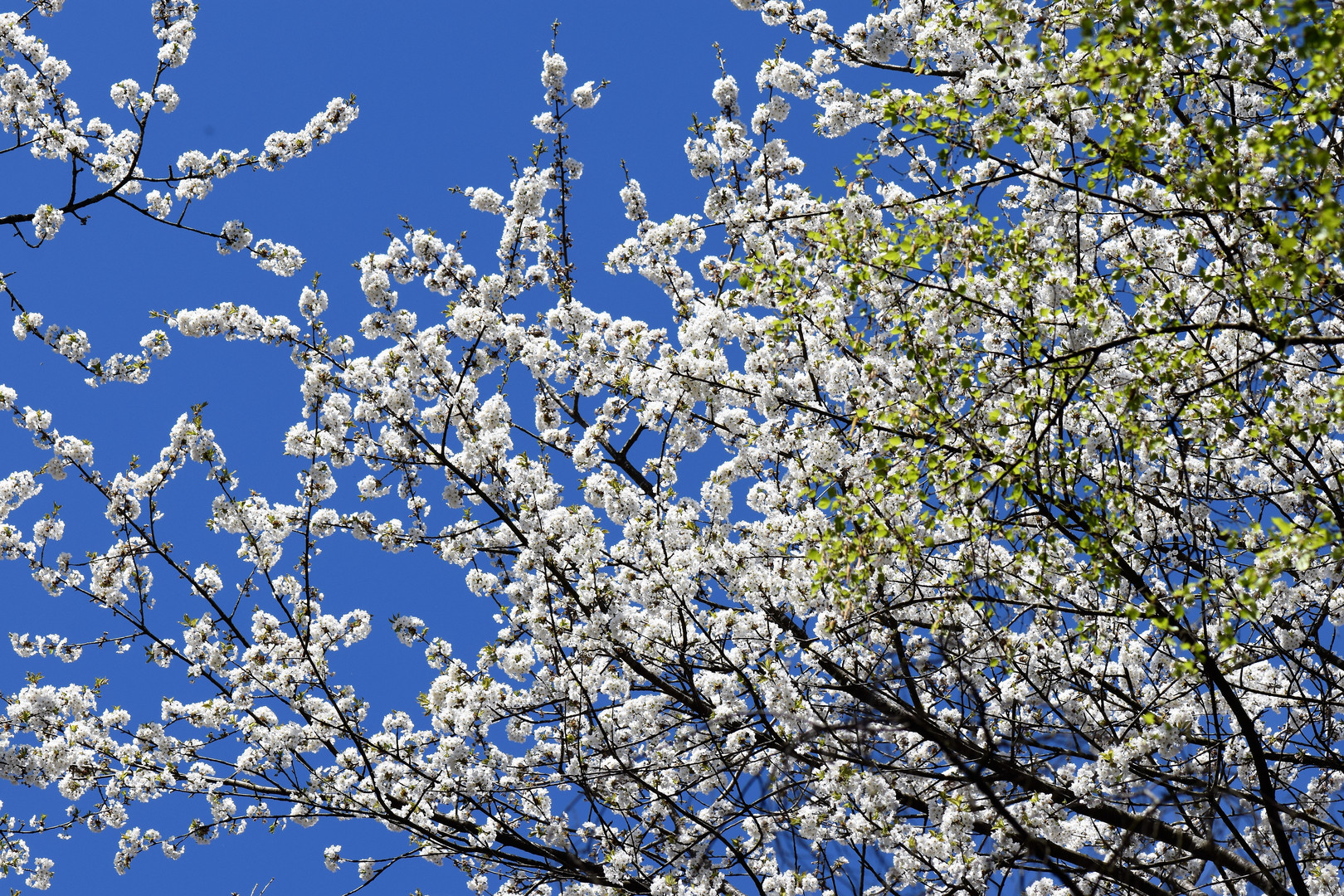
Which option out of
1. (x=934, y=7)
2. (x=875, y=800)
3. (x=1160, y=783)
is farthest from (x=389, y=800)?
(x=934, y=7)

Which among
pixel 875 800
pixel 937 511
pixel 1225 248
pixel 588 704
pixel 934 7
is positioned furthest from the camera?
pixel 934 7

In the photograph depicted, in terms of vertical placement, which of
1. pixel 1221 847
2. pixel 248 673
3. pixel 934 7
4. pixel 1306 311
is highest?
pixel 934 7

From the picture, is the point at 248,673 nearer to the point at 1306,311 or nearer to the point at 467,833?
the point at 467,833

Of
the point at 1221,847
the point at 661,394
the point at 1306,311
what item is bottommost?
the point at 1221,847

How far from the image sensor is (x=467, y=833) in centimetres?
859

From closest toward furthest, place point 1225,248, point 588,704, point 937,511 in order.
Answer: point 1225,248
point 937,511
point 588,704

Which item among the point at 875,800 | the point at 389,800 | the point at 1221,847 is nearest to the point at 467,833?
the point at 389,800

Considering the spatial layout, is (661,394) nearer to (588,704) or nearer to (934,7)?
(588,704)

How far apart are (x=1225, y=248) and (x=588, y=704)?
5373 millimetres

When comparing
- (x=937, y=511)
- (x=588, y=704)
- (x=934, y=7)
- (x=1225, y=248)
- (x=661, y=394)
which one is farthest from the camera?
(x=934, y=7)

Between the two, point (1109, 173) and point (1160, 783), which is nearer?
point (1160, 783)

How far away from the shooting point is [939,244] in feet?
23.8

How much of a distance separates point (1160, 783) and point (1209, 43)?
504cm

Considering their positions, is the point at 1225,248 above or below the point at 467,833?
above
